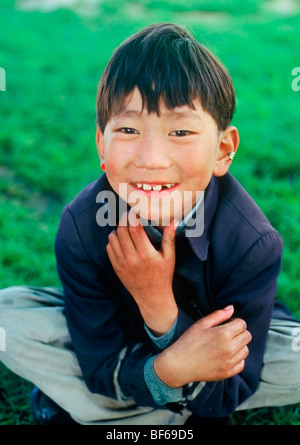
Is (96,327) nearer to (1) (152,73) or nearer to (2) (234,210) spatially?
(2) (234,210)

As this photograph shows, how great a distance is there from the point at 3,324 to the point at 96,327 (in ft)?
1.33

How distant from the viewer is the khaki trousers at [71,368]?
216 centimetres

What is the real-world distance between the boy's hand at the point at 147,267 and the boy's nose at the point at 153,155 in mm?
224

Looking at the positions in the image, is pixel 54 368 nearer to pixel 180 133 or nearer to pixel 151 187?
pixel 151 187

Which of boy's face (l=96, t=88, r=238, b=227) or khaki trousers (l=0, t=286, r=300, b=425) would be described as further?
khaki trousers (l=0, t=286, r=300, b=425)

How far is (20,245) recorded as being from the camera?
10.4 feet

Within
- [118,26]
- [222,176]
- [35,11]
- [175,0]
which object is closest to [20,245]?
[222,176]

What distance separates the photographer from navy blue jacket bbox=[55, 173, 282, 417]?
189 centimetres

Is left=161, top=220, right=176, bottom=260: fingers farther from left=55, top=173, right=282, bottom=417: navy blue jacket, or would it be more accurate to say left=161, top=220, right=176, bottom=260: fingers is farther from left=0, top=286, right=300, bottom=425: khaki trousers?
left=0, top=286, right=300, bottom=425: khaki trousers

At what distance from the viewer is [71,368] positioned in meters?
2.19
